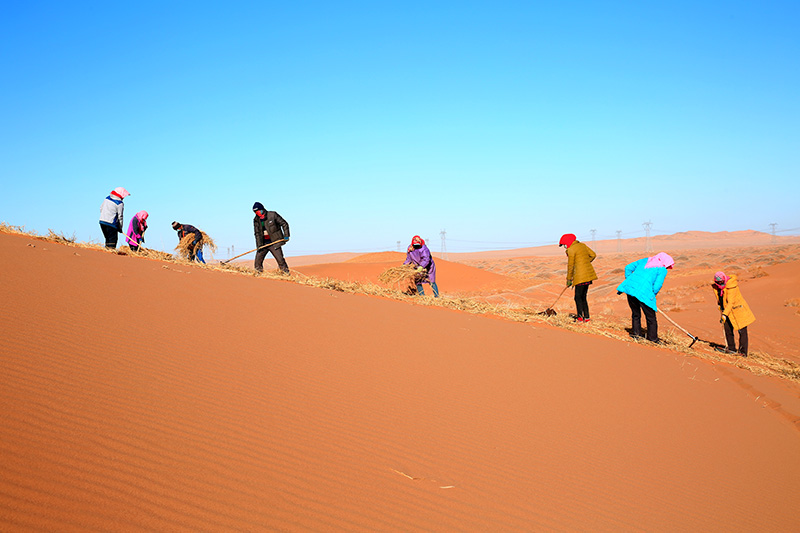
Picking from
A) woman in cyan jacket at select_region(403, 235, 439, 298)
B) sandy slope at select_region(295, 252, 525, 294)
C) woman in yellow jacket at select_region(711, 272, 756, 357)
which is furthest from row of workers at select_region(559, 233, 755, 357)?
sandy slope at select_region(295, 252, 525, 294)

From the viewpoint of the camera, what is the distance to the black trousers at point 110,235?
1046 centimetres

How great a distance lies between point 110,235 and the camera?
416 inches

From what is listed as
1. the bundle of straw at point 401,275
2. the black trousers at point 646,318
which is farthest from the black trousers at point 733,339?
the bundle of straw at point 401,275

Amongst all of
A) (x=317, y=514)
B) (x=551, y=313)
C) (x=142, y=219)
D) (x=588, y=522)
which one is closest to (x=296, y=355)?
(x=317, y=514)

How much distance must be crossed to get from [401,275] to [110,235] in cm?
582

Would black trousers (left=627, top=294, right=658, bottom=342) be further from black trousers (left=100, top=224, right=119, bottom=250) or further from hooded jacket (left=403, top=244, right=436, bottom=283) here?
black trousers (left=100, top=224, right=119, bottom=250)

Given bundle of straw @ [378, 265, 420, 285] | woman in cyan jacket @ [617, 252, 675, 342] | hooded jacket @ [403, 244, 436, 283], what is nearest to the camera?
woman in cyan jacket @ [617, 252, 675, 342]

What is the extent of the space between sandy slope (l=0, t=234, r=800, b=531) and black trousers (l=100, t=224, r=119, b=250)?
14.0 feet

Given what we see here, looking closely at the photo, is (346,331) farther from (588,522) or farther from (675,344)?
(675,344)

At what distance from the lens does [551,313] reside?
10.9m

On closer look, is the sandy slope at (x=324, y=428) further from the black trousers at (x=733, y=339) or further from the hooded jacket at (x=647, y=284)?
the black trousers at (x=733, y=339)

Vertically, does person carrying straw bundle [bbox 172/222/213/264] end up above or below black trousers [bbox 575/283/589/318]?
above

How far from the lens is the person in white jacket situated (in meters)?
10.3

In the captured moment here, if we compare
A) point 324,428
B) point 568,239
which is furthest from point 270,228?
point 324,428
